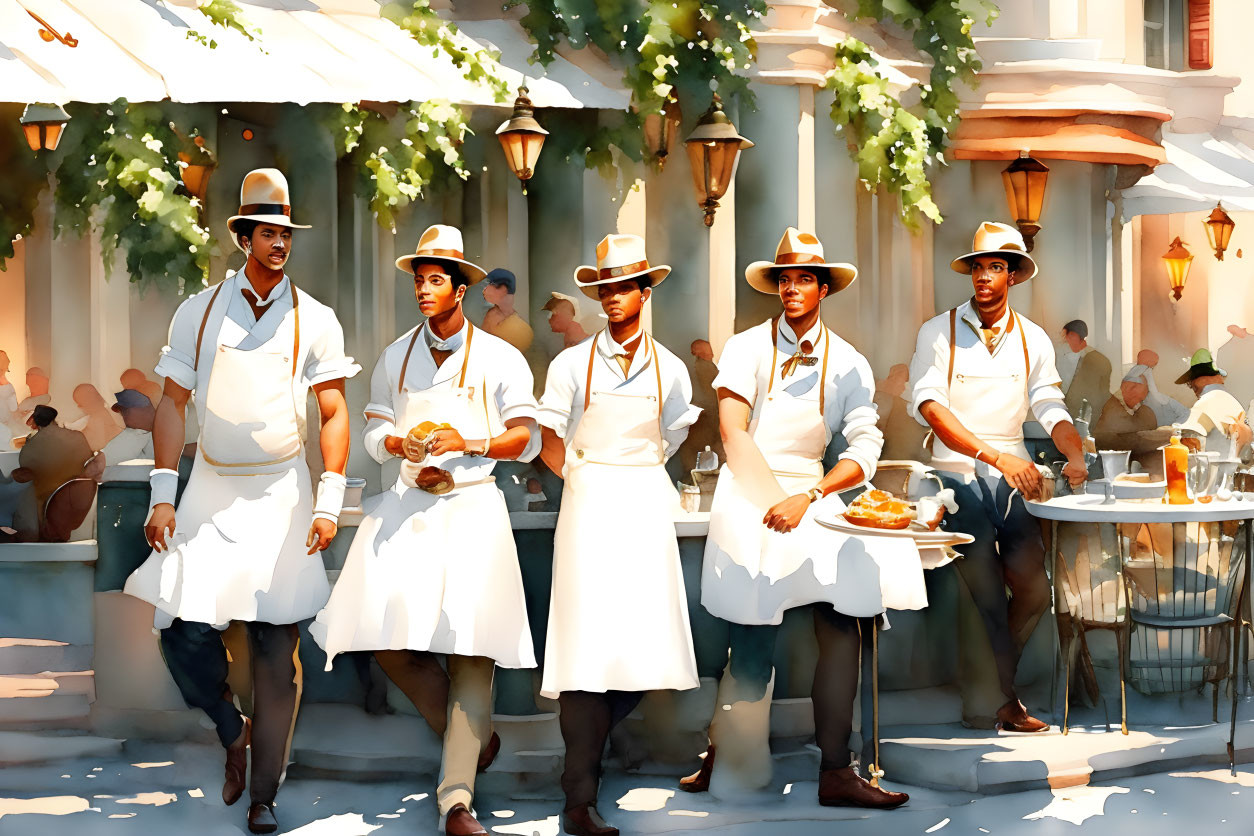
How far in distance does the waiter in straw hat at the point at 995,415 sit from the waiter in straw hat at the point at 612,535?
1413mm

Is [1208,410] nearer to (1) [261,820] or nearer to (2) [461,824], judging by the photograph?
(2) [461,824]

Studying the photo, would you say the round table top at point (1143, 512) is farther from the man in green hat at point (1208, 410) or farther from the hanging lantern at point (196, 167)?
the hanging lantern at point (196, 167)

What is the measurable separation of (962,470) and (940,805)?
1464mm

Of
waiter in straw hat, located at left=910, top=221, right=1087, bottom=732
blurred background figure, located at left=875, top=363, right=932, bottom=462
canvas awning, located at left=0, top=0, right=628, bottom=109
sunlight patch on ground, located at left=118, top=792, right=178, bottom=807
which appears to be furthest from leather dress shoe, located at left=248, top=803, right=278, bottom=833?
blurred background figure, located at left=875, top=363, right=932, bottom=462

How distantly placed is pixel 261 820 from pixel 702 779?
1.69 m

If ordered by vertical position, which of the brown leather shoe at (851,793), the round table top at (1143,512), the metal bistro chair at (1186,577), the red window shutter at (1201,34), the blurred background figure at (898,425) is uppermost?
the red window shutter at (1201,34)

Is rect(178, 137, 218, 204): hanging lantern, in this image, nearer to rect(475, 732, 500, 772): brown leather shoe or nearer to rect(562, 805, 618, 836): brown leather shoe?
rect(475, 732, 500, 772): brown leather shoe

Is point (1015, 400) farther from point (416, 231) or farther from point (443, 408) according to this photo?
point (416, 231)

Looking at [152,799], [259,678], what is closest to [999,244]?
[259,678]

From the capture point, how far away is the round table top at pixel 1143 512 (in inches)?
236

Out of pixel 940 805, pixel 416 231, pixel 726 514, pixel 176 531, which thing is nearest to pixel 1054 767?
pixel 940 805

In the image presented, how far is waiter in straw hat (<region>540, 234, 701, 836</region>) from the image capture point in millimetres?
5418

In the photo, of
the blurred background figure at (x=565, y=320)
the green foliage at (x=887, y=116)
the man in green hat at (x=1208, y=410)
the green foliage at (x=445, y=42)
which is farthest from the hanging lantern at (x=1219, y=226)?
the green foliage at (x=445, y=42)

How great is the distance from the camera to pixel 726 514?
5.68 m
